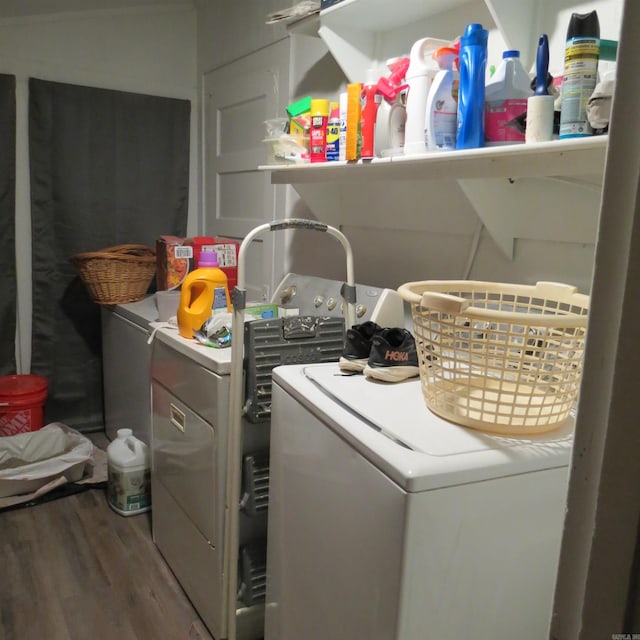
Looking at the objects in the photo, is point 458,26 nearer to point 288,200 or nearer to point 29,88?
point 288,200

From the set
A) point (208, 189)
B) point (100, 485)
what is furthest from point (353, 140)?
point (100, 485)

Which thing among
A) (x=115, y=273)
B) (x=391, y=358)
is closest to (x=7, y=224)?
(x=115, y=273)

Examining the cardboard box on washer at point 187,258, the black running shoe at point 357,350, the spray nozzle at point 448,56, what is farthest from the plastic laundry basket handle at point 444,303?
the cardboard box on washer at point 187,258

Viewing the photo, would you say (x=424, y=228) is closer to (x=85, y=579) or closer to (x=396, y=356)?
(x=396, y=356)

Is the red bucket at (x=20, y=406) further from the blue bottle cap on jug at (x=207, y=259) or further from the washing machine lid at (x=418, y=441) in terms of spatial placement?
the washing machine lid at (x=418, y=441)

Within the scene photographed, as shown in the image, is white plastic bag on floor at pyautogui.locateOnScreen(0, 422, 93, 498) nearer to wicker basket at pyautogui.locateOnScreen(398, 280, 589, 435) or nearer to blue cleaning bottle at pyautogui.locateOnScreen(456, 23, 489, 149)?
wicker basket at pyautogui.locateOnScreen(398, 280, 589, 435)

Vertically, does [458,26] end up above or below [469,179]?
above

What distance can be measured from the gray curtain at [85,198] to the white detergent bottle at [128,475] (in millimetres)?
843

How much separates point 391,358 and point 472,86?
0.61 meters

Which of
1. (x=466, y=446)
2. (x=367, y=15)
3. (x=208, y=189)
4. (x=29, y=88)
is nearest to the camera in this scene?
(x=466, y=446)

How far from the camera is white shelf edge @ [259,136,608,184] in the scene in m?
1.12

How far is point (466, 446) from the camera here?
0.95m

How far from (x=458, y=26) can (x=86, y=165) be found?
2025 millimetres

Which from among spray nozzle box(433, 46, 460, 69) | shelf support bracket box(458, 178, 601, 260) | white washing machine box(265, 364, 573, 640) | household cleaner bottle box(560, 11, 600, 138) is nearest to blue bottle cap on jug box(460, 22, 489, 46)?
spray nozzle box(433, 46, 460, 69)
